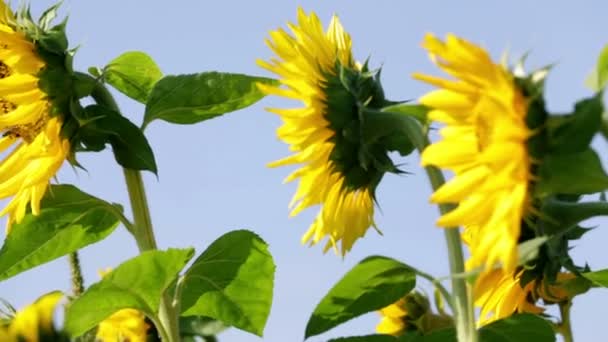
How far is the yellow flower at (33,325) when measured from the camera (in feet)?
3.72

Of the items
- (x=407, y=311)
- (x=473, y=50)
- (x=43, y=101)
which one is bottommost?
(x=407, y=311)

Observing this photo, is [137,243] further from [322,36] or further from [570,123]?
[570,123]

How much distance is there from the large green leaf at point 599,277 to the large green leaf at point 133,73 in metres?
0.95

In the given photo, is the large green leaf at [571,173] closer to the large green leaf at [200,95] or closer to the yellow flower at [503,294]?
the yellow flower at [503,294]

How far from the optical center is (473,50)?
135 cm

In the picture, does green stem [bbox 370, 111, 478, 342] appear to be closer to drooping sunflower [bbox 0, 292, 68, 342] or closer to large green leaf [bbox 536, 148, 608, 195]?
large green leaf [bbox 536, 148, 608, 195]

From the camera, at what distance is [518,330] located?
6.09ft

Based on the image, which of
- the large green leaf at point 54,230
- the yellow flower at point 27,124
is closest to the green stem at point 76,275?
the large green leaf at point 54,230

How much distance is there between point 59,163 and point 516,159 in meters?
1.12

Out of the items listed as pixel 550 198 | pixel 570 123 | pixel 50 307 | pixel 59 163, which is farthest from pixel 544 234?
pixel 59 163

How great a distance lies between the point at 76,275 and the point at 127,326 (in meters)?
0.36

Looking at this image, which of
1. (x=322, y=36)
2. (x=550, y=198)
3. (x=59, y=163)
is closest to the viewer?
(x=550, y=198)

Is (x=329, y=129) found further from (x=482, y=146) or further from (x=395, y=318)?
(x=395, y=318)

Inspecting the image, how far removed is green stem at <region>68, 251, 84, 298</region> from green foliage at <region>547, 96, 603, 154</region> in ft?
4.18
